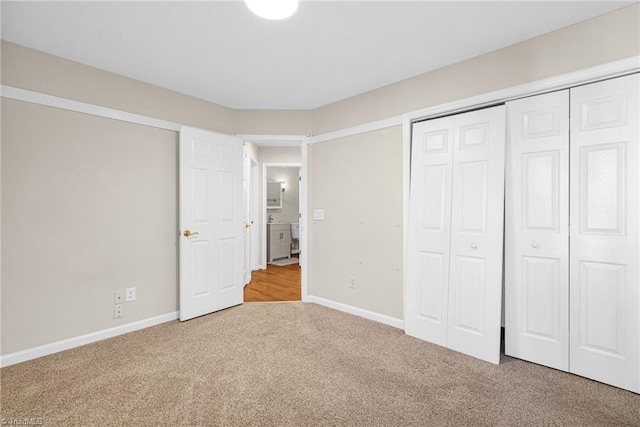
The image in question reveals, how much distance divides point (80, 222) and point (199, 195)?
3.57 ft

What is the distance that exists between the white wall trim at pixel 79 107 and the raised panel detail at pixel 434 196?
270 cm

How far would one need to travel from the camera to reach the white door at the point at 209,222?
337 cm

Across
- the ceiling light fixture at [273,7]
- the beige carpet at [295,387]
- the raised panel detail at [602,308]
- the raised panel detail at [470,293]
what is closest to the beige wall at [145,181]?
the beige carpet at [295,387]

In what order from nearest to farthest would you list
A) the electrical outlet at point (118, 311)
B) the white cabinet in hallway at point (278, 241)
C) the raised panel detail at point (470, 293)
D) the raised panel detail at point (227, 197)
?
the raised panel detail at point (470, 293) → the electrical outlet at point (118, 311) → the raised panel detail at point (227, 197) → the white cabinet in hallway at point (278, 241)

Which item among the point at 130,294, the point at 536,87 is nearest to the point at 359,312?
the point at 130,294

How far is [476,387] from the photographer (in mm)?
2113

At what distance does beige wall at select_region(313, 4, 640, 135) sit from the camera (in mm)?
2064

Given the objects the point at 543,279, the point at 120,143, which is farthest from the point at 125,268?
the point at 543,279

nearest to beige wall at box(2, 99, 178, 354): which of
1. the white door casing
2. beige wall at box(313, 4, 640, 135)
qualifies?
the white door casing

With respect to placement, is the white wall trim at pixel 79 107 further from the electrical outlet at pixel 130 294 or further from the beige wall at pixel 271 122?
the electrical outlet at pixel 130 294

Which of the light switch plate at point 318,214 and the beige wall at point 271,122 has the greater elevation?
the beige wall at point 271,122

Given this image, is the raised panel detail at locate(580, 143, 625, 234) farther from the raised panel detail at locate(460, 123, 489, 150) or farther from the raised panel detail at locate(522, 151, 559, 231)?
the raised panel detail at locate(460, 123, 489, 150)

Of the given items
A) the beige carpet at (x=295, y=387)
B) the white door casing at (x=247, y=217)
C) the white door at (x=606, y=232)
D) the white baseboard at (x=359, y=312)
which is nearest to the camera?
the beige carpet at (x=295, y=387)

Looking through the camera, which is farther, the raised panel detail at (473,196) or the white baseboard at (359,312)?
the white baseboard at (359,312)
